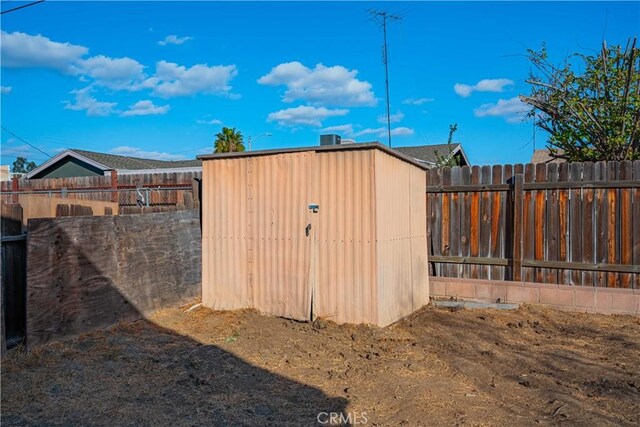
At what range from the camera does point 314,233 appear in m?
6.63

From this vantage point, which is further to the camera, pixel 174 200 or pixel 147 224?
pixel 174 200

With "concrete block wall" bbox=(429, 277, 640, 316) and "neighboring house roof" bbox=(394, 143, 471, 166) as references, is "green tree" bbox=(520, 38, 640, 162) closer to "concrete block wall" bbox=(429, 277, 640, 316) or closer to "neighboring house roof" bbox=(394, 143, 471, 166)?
"concrete block wall" bbox=(429, 277, 640, 316)

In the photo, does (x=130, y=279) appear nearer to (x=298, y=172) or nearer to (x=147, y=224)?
(x=147, y=224)

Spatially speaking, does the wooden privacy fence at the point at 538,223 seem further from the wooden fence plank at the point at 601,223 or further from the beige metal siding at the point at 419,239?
the beige metal siding at the point at 419,239

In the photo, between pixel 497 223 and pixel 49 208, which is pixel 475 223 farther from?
pixel 49 208

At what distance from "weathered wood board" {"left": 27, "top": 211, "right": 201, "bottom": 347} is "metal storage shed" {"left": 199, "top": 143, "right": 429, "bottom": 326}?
40 centimetres

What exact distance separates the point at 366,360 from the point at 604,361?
2.44 metres

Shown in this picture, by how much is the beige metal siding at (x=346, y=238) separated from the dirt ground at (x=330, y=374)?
270mm

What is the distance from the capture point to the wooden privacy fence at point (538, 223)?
275 inches

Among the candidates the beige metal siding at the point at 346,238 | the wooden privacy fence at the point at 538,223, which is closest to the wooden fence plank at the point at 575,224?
the wooden privacy fence at the point at 538,223

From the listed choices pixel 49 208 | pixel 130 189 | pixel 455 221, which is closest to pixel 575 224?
pixel 455 221

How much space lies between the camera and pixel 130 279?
6.39 m

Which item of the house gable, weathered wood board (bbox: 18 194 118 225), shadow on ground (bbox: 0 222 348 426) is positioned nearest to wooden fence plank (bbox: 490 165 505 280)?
shadow on ground (bbox: 0 222 348 426)

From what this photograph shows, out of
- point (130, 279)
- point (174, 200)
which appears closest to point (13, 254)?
point (130, 279)
